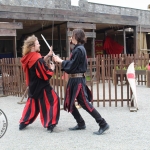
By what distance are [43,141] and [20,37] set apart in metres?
12.7

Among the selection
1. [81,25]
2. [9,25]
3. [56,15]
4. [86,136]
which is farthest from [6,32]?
[86,136]

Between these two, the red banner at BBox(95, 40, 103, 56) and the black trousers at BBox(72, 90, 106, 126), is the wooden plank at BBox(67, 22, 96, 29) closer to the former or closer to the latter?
the red banner at BBox(95, 40, 103, 56)

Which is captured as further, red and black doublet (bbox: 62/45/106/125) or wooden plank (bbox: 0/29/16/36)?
wooden plank (bbox: 0/29/16/36)

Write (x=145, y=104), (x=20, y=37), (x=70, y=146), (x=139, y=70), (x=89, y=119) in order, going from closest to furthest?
(x=70, y=146) < (x=89, y=119) < (x=145, y=104) < (x=139, y=70) < (x=20, y=37)

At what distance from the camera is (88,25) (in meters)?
12.2

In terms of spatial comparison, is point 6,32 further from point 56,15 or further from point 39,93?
point 39,93

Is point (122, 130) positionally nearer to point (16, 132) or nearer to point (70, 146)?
point (70, 146)

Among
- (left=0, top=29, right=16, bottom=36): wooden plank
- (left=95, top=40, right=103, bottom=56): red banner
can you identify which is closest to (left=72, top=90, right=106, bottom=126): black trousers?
(left=0, top=29, right=16, bottom=36): wooden plank

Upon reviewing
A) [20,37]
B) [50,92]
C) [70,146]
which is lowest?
[70,146]

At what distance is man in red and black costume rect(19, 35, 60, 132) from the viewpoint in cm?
469

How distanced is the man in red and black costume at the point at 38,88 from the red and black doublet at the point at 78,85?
316 mm

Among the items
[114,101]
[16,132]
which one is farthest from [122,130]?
[114,101]

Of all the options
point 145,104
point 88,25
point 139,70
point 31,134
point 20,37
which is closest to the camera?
point 31,134

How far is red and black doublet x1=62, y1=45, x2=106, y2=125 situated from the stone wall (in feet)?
26.5
